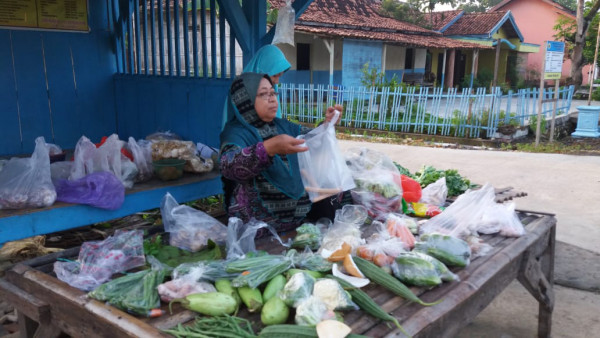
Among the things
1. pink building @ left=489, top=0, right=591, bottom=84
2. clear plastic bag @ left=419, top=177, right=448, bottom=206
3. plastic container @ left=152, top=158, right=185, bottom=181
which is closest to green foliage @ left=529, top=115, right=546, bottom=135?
clear plastic bag @ left=419, top=177, right=448, bottom=206

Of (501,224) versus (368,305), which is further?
(501,224)

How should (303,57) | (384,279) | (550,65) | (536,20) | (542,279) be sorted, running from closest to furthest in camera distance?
(384,279)
(542,279)
(550,65)
(303,57)
(536,20)

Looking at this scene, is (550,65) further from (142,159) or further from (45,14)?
(45,14)

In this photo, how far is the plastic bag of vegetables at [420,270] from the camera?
6.24 feet

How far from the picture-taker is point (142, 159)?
3.41 meters

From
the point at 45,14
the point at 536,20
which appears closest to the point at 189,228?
the point at 45,14

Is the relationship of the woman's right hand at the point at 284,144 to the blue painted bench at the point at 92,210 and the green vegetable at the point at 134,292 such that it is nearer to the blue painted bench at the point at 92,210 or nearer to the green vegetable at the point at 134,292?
the green vegetable at the point at 134,292

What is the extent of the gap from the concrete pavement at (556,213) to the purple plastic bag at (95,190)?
91.3 inches

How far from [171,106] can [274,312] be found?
2946mm

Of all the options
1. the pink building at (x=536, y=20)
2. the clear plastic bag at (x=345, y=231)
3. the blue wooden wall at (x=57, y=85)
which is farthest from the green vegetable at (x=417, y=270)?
the pink building at (x=536, y=20)

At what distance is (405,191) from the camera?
3227 mm

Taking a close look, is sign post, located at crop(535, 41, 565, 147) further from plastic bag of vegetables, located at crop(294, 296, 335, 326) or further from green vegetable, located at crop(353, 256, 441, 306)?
plastic bag of vegetables, located at crop(294, 296, 335, 326)

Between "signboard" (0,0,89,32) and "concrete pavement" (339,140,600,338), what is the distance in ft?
13.4

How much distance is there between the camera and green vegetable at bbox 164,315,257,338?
1.49m
